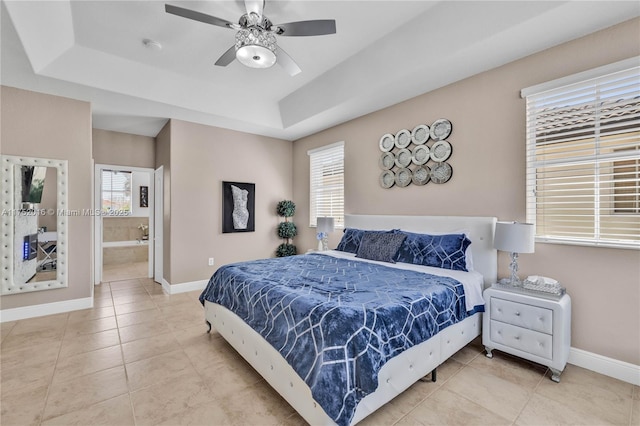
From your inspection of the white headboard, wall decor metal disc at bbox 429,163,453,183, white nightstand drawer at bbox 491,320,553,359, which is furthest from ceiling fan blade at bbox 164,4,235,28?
white nightstand drawer at bbox 491,320,553,359

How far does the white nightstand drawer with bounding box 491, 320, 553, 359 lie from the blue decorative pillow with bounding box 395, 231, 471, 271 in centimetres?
60

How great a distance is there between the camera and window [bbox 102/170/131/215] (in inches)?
311

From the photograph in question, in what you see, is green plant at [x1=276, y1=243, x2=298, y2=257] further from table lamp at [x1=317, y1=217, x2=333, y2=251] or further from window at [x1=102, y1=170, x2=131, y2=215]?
window at [x1=102, y1=170, x2=131, y2=215]

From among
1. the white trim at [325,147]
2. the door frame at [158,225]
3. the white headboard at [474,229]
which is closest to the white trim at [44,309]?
the door frame at [158,225]

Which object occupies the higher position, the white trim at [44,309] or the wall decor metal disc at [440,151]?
the wall decor metal disc at [440,151]

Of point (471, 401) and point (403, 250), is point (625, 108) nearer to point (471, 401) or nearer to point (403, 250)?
point (403, 250)

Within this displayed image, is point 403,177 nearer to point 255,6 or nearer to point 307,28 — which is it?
point 307,28

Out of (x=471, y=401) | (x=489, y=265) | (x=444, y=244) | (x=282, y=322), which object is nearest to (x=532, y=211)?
(x=489, y=265)

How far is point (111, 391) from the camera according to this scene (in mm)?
2080

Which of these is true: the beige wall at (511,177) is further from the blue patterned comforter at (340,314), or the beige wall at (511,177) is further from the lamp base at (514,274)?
the blue patterned comforter at (340,314)

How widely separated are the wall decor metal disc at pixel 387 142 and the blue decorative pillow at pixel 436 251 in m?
1.40

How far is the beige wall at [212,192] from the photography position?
14.9 feet

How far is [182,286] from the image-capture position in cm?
456

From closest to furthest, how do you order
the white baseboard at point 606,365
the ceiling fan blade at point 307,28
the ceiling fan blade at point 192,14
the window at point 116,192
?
the ceiling fan blade at point 192,14
the white baseboard at point 606,365
the ceiling fan blade at point 307,28
the window at point 116,192
